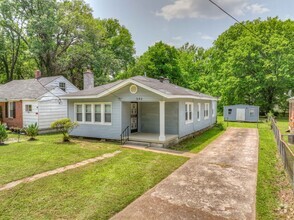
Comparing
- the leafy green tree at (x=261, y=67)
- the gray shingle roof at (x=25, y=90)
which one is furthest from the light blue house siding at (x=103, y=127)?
the leafy green tree at (x=261, y=67)

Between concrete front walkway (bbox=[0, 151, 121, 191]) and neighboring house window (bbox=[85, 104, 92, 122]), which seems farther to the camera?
neighboring house window (bbox=[85, 104, 92, 122])

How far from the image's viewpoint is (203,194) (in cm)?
507

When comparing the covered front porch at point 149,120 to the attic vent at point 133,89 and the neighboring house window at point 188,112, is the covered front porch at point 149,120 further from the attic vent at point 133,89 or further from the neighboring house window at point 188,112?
the neighboring house window at point 188,112

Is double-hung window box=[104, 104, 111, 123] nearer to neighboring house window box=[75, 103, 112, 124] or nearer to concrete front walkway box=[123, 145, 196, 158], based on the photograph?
neighboring house window box=[75, 103, 112, 124]

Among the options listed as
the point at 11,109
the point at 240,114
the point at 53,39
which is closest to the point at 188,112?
the point at 240,114

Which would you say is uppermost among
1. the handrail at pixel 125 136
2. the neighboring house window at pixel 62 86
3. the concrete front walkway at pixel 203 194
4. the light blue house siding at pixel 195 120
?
the neighboring house window at pixel 62 86

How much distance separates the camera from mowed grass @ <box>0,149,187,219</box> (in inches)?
164

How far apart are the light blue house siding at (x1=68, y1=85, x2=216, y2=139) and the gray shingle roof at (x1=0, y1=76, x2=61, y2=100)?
15.3ft

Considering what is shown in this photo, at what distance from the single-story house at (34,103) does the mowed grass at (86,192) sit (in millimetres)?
10872

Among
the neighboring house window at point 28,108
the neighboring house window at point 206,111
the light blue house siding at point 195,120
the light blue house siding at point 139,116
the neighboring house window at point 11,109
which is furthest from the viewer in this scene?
the neighboring house window at point 206,111

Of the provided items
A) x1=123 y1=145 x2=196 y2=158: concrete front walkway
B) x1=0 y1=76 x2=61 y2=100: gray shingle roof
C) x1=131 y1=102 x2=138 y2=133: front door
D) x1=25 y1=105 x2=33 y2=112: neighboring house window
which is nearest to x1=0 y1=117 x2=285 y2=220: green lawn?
x1=123 y1=145 x2=196 y2=158: concrete front walkway

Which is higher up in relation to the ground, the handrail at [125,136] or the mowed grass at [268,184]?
the handrail at [125,136]

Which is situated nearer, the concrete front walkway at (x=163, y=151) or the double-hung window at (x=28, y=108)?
the concrete front walkway at (x=163, y=151)

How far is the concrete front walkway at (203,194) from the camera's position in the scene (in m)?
4.17
